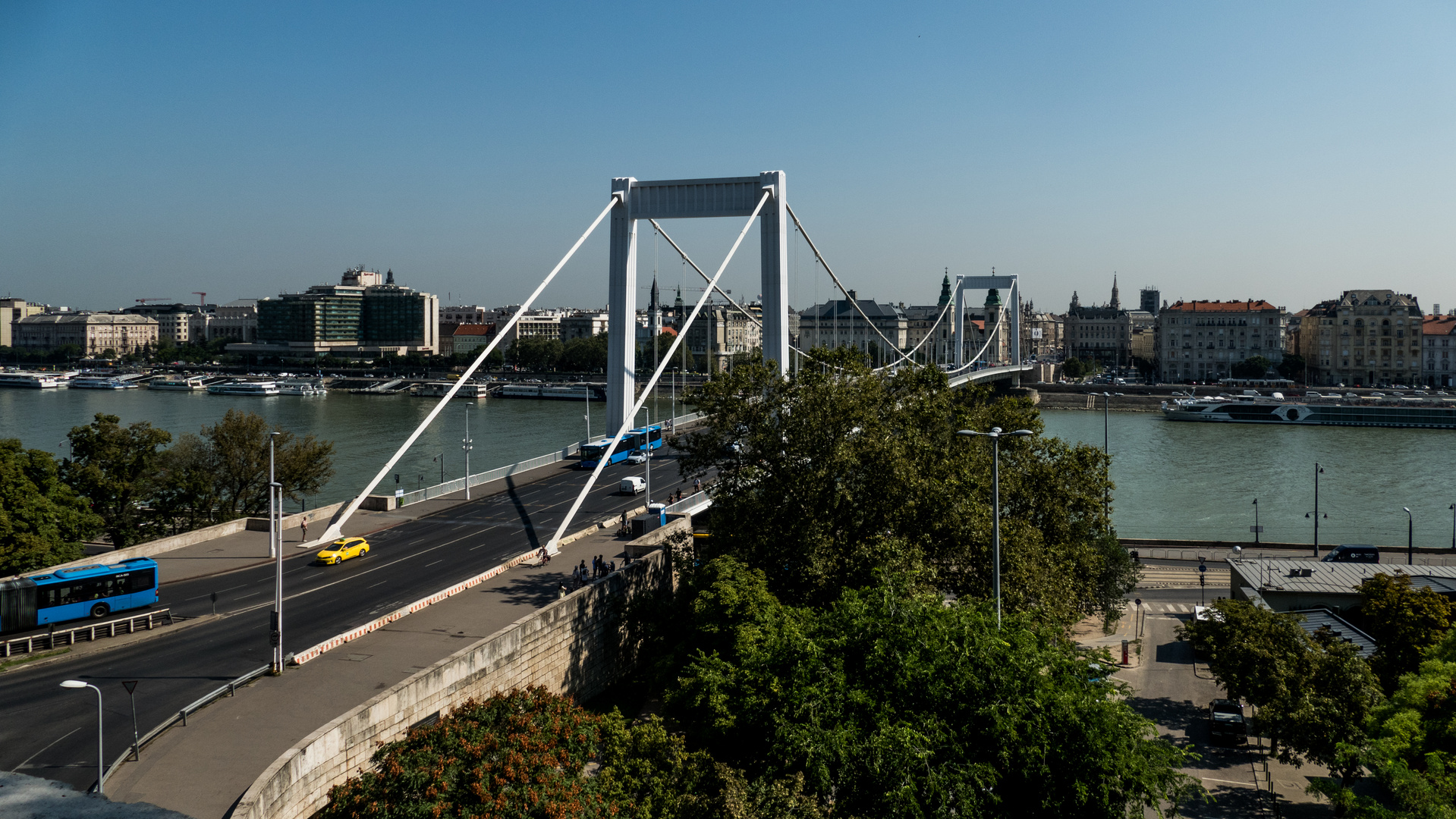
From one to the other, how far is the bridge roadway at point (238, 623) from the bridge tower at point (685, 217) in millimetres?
5864

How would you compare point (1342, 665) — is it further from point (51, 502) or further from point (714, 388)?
point (51, 502)

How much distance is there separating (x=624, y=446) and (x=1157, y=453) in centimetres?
3490

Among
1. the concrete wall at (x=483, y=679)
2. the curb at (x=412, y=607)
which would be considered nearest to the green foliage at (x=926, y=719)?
the concrete wall at (x=483, y=679)

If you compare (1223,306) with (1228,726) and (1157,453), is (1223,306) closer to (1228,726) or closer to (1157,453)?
(1157,453)

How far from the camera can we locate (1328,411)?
7388 centimetres

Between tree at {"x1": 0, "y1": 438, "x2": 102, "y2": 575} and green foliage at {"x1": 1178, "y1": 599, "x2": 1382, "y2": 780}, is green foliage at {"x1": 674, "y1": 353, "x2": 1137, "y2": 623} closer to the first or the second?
green foliage at {"x1": 1178, "y1": 599, "x2": 1382, "y2": 780}

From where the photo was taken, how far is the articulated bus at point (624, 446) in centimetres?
3098

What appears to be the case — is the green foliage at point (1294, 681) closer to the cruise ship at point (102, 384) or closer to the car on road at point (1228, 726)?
the car on road at point (1228, 726)

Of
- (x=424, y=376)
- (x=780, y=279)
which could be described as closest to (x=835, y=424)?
(x=780, y=279)

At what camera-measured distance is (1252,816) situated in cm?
1328

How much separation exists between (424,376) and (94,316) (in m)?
77.6

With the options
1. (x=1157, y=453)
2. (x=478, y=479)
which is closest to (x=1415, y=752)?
(x=478, y=479)

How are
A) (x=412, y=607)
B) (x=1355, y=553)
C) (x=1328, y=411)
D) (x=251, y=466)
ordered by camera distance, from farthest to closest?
(x=1328, y=411)
(x=251, y=466)
(x=1355, y=553)
(x=412, y=607)

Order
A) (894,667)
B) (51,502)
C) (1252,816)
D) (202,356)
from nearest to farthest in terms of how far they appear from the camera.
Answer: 1. (894,667)
2. (1252,816)
3. (51,502)
4. (202,356)
